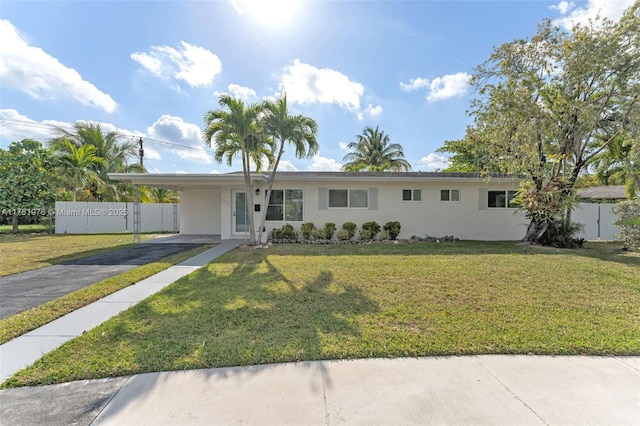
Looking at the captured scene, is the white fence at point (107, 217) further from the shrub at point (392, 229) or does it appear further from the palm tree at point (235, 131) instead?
the shrub at point (392, 229)

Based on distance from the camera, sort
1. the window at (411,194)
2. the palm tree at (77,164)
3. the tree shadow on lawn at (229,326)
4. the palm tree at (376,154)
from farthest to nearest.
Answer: the palm tree at (376,154)
the palm tree at (77,164)
the window at (411,194)
the tree shadow on lawn at (229,326)

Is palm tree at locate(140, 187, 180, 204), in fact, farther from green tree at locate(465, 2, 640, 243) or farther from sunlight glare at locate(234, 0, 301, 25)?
green tree at locate(465, 2, 640, 243)

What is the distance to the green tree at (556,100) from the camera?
860 centimetres

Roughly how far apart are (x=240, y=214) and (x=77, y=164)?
11.6m

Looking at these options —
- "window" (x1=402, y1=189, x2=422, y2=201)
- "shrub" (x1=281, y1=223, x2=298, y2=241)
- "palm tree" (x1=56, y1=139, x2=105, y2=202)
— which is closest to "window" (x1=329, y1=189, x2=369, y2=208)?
"window" (x1=402, y1=189, x2=422, y2=201)

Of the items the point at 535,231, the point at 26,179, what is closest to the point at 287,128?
the point at 535,231

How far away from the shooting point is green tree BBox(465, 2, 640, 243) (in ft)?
28.2

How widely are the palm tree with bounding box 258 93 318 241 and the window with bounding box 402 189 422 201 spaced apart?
16.0ft

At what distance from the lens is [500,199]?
12.5 metres

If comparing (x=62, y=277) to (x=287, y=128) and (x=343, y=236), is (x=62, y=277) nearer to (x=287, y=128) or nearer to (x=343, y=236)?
(x=287, y=128)

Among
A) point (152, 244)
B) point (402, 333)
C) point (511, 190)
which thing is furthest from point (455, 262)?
point (152, 244)

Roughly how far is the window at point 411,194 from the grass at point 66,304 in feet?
31.4

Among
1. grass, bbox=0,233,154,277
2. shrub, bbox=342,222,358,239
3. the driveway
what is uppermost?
shrub, bbox=342,222,358,239

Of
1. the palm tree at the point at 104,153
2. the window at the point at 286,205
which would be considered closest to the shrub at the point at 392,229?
the window at the point at 286,205
